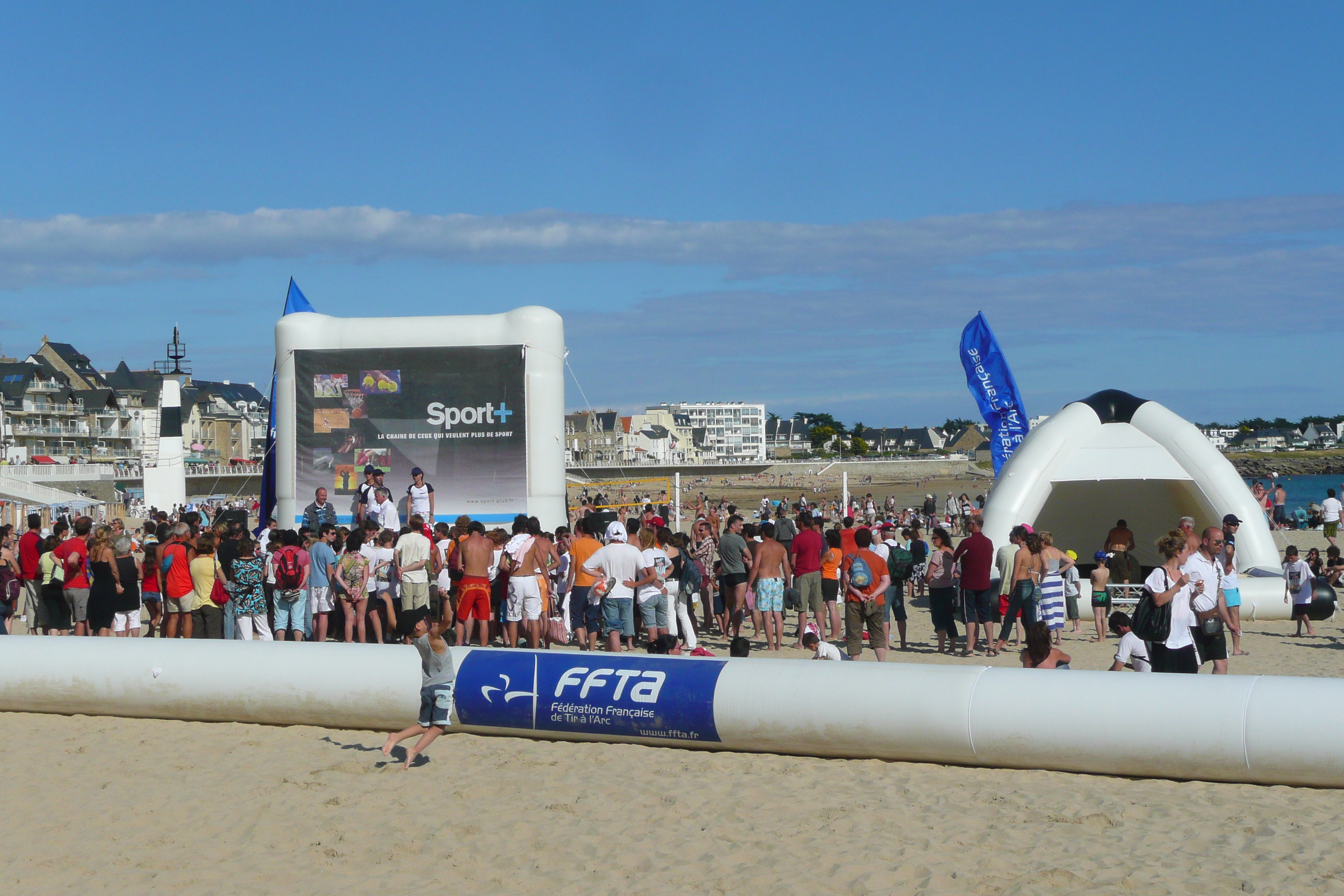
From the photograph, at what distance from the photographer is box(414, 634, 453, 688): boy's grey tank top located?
685 centimetres

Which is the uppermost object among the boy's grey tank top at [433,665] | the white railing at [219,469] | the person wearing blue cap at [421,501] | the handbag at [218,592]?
the white railing at [219,469]

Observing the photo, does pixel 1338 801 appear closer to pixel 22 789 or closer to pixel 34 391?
pixel 22 789

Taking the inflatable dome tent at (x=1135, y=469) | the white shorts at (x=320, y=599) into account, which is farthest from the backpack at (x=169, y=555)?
the inflatable dome tent at (x=1135, y=469)

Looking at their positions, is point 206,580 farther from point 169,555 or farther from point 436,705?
point 436,705

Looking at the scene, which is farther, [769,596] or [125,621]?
[769,596]

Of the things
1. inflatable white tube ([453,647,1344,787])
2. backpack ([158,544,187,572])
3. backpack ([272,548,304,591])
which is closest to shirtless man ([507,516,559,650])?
backpack ([272,548,304,591])

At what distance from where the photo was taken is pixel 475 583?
1015 cm

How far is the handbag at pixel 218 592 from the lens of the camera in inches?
396

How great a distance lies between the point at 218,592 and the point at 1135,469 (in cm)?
1095

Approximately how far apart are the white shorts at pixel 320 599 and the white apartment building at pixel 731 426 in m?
163

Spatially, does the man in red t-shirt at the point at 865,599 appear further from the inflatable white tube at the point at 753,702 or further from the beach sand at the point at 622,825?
the beach sand at the point at 622,825

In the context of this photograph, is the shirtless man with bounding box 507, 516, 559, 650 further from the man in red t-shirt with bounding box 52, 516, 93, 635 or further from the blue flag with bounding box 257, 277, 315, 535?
the blue flag with bounding box 257, 277, 315, 535

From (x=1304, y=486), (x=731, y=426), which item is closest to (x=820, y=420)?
(x=731, y=426)

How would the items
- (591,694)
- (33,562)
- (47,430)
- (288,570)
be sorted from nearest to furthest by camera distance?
1. (591,694)
2. (288,570)
3. (33,562)
4. (47,430)
